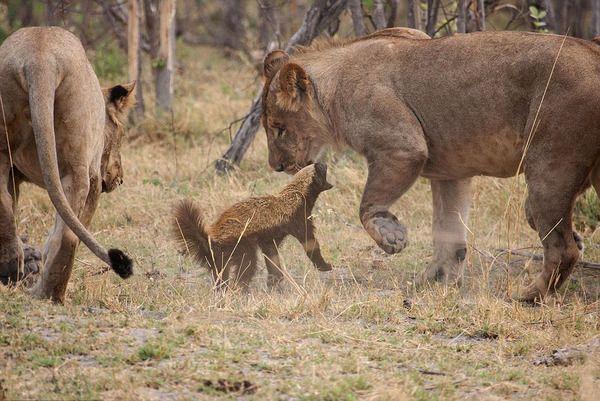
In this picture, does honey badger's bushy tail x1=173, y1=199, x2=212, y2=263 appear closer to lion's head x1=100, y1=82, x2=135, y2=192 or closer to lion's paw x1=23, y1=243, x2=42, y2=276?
lion's head x1=100, y1=82, x2=135, y2=192

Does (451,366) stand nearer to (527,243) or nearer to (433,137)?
(433,137)

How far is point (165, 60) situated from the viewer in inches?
440

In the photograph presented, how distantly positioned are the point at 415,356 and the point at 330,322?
0.61 meters

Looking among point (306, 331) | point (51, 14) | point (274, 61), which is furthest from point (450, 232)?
point (51, 14)

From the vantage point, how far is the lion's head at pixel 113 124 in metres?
5.93

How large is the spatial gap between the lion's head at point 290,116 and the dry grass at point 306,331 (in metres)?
0.79

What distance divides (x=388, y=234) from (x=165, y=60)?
20.1ft

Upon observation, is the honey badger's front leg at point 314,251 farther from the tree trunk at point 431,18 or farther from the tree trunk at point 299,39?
the tree trunk at point 431,18

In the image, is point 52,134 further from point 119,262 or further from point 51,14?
point 51,14

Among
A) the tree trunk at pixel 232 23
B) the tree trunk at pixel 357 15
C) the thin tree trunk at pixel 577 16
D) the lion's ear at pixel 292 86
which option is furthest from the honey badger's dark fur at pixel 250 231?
the tree trunk at pixel 232 23

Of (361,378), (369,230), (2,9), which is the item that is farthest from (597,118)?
(2,9)

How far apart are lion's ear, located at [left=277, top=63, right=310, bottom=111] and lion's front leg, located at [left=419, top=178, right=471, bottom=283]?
3.39 ft

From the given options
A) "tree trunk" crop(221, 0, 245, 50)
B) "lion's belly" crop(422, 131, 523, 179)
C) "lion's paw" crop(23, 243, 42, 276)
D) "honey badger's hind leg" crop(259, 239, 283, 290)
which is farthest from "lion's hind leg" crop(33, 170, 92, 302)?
"tree trunk" crop(221, 0, 245, 50)

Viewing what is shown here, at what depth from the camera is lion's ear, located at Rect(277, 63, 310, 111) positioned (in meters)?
6.24
